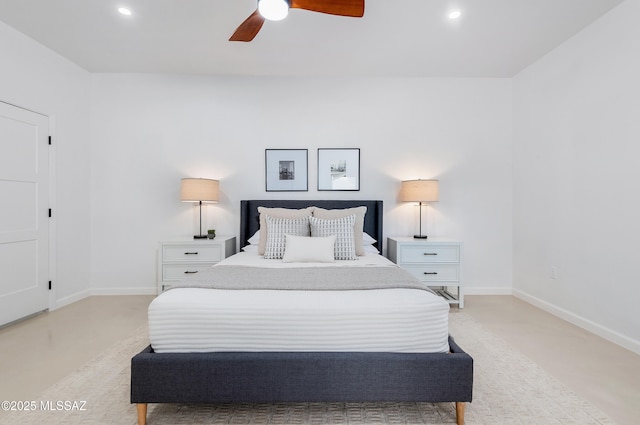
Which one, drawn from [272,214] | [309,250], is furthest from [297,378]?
[272,214]

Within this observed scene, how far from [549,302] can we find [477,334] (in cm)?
126

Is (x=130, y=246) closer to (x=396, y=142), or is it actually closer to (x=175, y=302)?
(x=175, y=302)

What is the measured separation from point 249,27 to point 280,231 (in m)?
1.76

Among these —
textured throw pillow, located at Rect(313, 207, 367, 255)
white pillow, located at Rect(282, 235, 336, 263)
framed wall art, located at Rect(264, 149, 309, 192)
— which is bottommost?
white pillow, located at Rect(282, 235, 336, 263)

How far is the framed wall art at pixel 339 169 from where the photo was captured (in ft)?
12.9

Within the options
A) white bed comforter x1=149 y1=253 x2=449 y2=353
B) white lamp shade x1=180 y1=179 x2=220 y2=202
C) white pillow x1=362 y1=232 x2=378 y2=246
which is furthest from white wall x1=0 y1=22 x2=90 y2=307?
white pillow x1=362 y1=232 x2=378 y2=246

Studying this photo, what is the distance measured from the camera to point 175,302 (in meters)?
1.62

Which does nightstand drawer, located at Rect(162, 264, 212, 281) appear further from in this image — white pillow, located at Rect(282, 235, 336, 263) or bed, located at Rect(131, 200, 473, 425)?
bed, located at Rect(131, 200, 473, 425)

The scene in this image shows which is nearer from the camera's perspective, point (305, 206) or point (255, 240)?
point (255, 240)

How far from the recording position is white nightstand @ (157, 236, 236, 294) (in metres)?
3.45

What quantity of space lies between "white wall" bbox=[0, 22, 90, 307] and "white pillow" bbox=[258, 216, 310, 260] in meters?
2.41

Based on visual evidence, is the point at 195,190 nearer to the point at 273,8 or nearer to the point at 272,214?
the point at 272,214

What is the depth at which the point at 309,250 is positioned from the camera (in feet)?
9.10

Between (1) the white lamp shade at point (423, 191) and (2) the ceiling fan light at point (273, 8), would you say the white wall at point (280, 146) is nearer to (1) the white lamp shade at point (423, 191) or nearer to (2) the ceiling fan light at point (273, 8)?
(1) the white lamp shade at point (423, 191)
